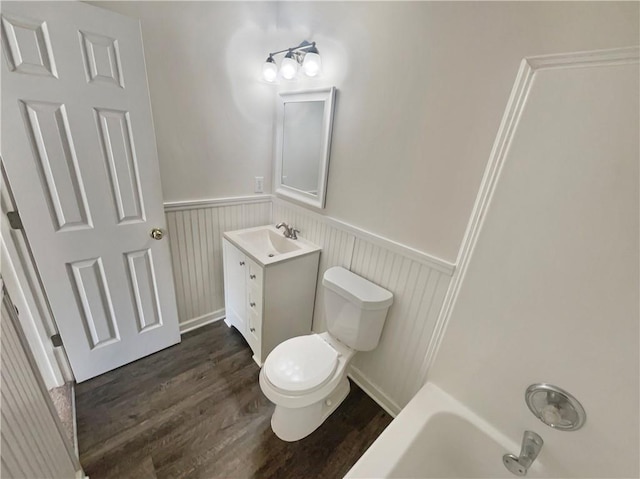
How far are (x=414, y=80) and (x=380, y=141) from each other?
0.94 feet

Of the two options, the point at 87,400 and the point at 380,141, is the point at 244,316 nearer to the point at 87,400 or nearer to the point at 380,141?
the point at 87,400

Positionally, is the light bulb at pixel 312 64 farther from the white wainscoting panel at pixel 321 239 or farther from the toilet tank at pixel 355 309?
the toilet tank at pixel 355 309

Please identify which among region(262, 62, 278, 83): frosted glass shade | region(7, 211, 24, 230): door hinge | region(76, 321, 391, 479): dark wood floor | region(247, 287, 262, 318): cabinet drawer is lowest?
region(76, 321, 391, 479): dark wood floor

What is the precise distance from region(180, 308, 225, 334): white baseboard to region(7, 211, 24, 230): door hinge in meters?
1.10

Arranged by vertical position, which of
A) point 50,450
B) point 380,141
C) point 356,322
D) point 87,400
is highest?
point 380,141

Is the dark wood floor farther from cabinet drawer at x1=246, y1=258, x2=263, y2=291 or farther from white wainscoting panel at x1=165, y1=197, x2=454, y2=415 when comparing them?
cabinet drawer at x1=246, y1=258, x2=263, y2=291

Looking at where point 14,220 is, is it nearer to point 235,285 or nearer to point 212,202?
point 212,202

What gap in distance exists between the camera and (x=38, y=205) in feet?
3.92

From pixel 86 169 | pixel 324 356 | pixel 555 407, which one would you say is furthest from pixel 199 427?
pixel 555 407

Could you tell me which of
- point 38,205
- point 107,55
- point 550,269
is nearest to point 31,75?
point 107,55

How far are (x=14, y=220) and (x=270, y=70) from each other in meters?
1.50

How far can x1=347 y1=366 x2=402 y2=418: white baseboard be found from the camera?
156 centimetres

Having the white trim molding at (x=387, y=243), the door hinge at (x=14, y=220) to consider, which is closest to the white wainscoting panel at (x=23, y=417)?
the door hinge at (x=14, y=220)

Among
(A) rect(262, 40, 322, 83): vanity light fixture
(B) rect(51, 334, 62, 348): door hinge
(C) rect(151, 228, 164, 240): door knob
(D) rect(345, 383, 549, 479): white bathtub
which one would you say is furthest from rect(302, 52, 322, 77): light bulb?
(B) rect(51, 334, 62, 348): door hinge
